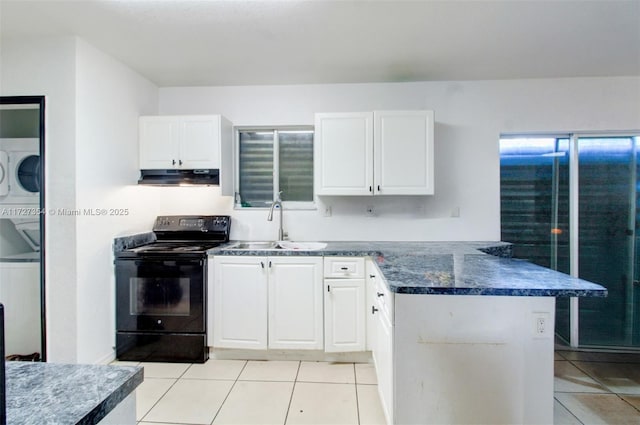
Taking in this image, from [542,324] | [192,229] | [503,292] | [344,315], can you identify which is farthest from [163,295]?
[542,324]

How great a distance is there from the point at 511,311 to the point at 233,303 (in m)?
2.02

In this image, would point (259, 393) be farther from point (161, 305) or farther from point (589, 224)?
point (589, 224)

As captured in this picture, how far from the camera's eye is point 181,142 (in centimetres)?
290

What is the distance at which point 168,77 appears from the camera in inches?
119

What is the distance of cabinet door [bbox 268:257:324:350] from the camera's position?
2.55m

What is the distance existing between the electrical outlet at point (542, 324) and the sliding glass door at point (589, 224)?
6.57ft

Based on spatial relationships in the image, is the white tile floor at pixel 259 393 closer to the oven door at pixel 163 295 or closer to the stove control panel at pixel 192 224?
the oven door at pixel 163 295

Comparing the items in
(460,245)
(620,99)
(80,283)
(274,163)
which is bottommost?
(80,283)

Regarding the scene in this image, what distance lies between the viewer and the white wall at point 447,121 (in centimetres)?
301

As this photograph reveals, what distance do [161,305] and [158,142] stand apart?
1.50 m

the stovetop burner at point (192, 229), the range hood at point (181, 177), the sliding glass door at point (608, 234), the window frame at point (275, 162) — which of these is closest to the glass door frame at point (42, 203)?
the range hood at point (181, 177)

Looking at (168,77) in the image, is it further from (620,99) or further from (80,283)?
(620,99)

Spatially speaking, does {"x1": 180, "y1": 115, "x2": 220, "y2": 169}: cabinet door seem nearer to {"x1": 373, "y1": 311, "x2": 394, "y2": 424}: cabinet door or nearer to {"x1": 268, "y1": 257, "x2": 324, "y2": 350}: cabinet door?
{"x1": 268, "y1": 257, "x2": 324, "y2": 350}: cabinet door

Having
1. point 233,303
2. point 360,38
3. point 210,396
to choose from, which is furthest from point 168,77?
point 210,396
